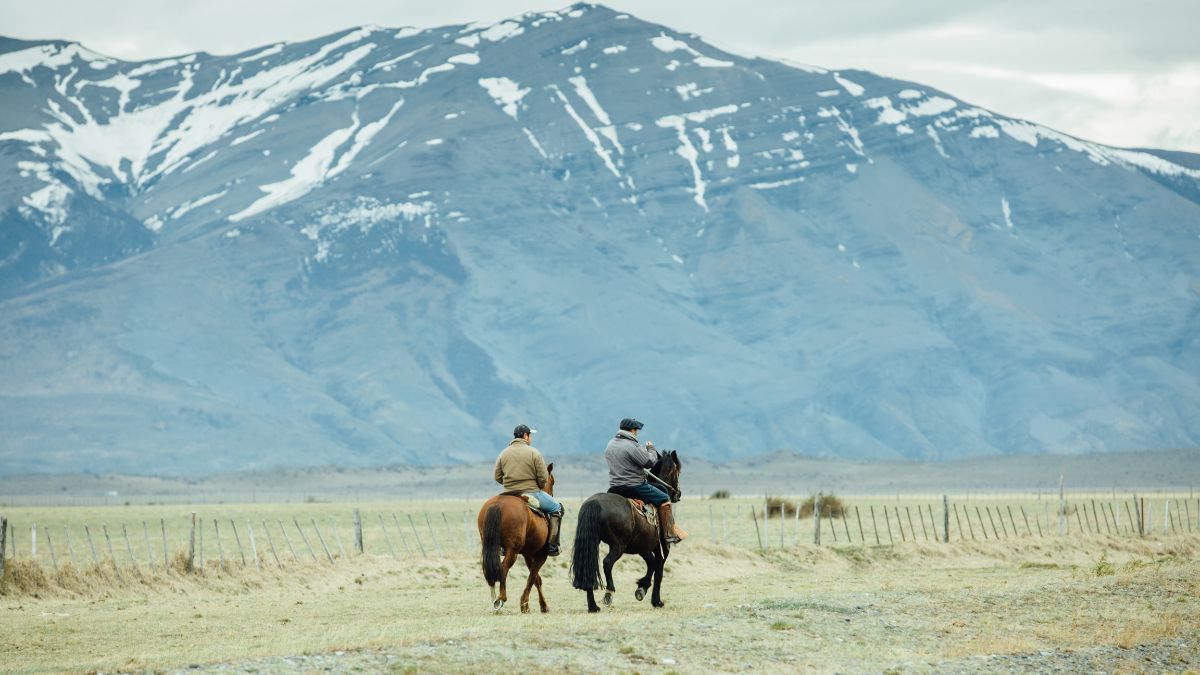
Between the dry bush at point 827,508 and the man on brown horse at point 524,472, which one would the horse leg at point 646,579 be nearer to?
the man on brown horse at point 524,472

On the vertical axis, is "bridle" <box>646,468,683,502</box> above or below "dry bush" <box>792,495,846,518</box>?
above

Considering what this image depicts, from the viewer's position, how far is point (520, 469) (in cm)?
2481

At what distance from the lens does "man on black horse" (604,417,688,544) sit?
2548cm

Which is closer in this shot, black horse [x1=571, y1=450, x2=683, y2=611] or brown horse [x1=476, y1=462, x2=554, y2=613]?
brown horse [x1=476, y1=462, x2=554, y2=613]

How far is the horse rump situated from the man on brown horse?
634 millimetres

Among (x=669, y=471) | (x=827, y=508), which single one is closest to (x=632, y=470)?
(x=669, y=471)

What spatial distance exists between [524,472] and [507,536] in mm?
1002

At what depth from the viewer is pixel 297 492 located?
15288cm

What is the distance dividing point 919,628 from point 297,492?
438ft

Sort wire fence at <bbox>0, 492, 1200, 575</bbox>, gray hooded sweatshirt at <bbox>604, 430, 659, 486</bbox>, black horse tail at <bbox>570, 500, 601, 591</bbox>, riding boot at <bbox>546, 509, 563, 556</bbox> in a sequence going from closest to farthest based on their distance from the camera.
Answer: black horse tail at <bbox>570, 500, 601, 591</bbox>
riding boot at <bbox>546, 509, 563, 556</bbox>
gray hooded sweatshirt at <bbox>604, 430, 659, 486</bbox>
wire fence at <bbox>0, 492, 1200, 575</bbox>

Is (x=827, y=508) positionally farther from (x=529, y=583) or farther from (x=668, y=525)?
(x=529, y=583)

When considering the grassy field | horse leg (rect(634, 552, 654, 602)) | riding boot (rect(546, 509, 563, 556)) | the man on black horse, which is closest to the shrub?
the grassy field

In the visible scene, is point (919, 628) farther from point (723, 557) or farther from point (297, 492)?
point (297, 492)

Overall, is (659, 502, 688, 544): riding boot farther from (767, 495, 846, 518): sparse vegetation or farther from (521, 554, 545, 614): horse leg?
(767, 495, 846, 518): sparse vegetation
